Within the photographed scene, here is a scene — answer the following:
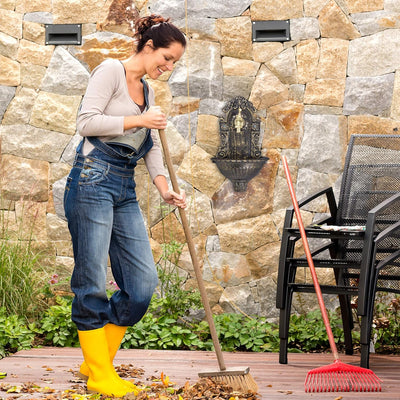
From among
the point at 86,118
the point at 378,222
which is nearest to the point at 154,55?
the point at 86,118

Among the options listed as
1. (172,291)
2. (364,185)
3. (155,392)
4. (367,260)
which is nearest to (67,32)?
(172,291)

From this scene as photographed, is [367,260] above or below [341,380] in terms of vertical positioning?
above

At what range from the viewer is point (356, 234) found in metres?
3.23

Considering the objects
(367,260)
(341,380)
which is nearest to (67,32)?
(367,260)

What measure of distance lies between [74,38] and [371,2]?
181 cm

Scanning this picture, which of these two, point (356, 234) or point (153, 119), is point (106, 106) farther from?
point (356, 234)

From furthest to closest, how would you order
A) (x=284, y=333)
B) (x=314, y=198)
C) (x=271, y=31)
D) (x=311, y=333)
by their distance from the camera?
(x=271, y=31) → (x=311, y=333) → (x=314, y=198) → (x=284, y=333)

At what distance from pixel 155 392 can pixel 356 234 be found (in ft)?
3.84

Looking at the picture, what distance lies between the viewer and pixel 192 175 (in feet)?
14.3

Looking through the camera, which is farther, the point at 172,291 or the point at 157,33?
the point at 172,291

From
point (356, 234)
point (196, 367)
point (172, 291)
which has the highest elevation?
point (356, 234)

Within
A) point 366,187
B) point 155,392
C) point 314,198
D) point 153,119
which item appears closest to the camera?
point 153,119

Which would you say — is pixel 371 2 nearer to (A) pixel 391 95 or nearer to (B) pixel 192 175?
(A) pixel 391 95

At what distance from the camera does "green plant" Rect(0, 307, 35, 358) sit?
11.8ft
